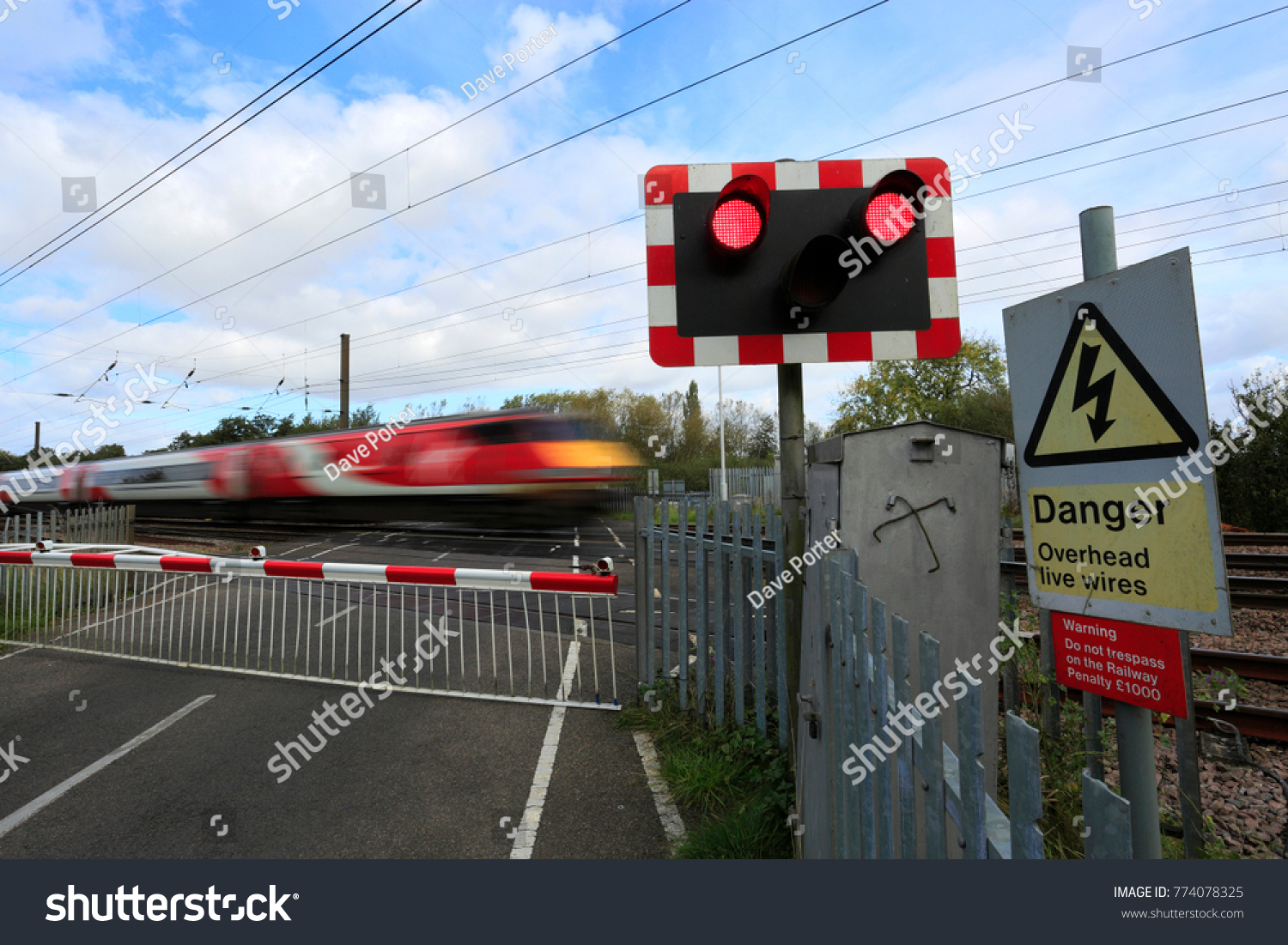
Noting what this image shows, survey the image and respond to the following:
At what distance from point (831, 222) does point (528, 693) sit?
3980 millimetres

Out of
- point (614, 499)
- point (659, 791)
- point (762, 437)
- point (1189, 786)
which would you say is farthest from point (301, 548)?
point (762, 437)

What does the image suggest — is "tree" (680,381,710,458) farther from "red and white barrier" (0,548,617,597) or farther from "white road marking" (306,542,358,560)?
"red and white barrier" (0,548,617,597)

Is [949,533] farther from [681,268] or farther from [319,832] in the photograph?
[319,832]

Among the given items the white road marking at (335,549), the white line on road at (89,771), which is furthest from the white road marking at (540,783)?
the white road marking at (335,549)

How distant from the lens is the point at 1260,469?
15.5 m

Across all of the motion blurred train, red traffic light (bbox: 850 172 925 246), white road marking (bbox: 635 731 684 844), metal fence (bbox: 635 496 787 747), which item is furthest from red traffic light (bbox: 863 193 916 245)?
the motion blurred train

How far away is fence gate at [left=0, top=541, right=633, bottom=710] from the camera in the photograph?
469cm

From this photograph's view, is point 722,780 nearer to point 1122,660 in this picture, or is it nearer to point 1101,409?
point 1122,660

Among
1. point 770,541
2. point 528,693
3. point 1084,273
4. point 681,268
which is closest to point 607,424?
point 528,693

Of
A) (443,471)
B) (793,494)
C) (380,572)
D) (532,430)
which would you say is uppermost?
(532,430)

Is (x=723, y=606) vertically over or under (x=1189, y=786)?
over

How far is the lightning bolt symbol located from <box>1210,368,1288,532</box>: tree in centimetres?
1823

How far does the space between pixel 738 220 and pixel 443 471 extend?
6113 mm

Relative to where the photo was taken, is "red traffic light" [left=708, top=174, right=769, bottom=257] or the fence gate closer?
"red traffic light" [left=708, top=174, right=769, bottom=257]
